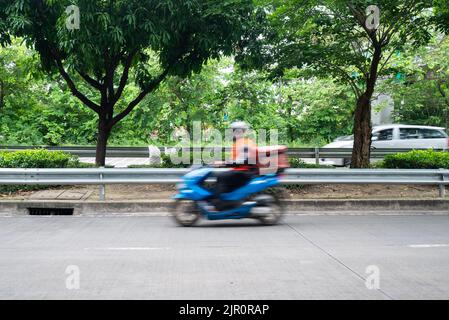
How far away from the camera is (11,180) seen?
1172 cm

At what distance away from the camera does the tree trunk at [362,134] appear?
15445 mm

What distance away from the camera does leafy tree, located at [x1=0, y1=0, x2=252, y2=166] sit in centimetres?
1251

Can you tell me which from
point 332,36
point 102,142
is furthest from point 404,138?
point 102,142

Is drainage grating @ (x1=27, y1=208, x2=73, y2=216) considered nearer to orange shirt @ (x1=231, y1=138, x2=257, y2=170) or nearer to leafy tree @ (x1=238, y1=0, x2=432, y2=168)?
orange shirt @ (x1=231, y1=138, x2=257, y2=170)

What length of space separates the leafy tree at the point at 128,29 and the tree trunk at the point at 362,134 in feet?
13.5

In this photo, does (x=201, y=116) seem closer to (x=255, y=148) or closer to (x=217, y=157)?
(x=217, y=157)

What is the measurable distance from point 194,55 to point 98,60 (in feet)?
8.69

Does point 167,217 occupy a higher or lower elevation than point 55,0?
lower

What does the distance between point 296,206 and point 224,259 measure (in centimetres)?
491

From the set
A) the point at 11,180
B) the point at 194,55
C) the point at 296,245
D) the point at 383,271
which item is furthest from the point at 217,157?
the point at 383,271

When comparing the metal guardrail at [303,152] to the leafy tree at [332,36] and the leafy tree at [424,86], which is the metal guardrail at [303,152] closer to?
the leafy tree at [424,86]

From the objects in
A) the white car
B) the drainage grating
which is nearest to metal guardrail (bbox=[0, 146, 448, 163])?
the white car

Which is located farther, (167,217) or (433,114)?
(433,114)

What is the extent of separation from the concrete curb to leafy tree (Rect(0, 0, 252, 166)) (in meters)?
3.65
